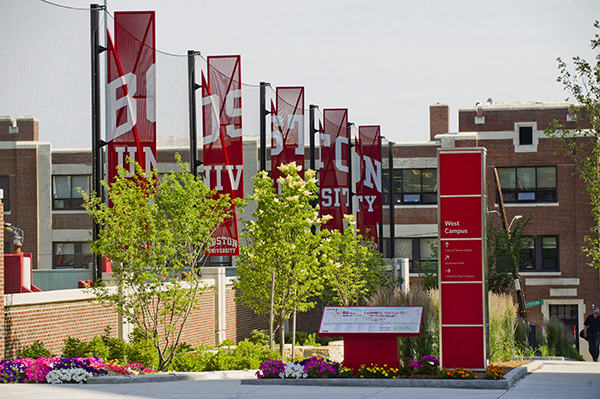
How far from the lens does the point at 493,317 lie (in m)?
18.4

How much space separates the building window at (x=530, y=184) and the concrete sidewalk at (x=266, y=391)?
33.8 metres

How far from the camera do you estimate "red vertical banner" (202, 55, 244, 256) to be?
22641 millimetres

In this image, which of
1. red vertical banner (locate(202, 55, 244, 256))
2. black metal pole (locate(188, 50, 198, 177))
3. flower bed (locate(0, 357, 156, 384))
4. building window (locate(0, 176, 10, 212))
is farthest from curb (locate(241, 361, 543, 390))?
building window (locate(0, 176, 10, 212))

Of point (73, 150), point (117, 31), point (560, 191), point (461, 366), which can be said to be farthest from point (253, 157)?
point (461, 366)

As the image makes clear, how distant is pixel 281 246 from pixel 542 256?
1195 inches

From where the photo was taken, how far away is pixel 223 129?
2306cm

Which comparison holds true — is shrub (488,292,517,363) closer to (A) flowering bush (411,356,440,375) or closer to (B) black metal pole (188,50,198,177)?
(A) flowering bush (411,356,440,375)

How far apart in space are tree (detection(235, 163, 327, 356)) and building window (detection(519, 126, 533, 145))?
29594 millimetres

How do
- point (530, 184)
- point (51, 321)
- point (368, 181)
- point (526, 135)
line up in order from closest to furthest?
point (51, 321)
point (368, 181)
point (530, 184)
point (526, 135)

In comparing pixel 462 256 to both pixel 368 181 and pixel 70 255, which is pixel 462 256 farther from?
pixel 70 255

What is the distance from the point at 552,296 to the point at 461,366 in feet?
110

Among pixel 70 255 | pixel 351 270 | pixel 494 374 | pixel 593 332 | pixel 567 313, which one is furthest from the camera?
pixel 70 255

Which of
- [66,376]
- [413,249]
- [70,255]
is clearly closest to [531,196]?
[413,249]

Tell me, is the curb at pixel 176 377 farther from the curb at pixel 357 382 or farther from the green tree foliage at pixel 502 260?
the green tree foliage at pixel 502 260
